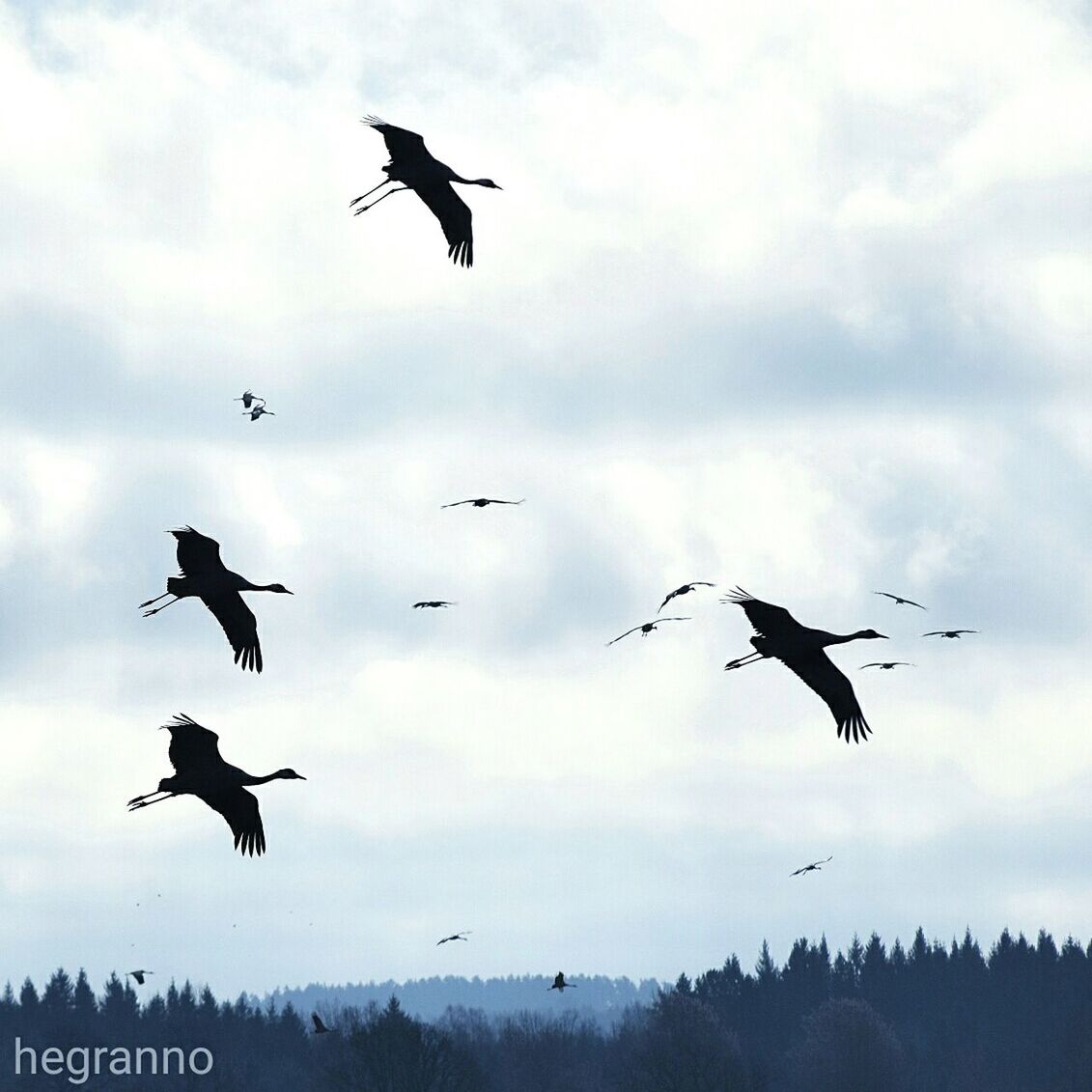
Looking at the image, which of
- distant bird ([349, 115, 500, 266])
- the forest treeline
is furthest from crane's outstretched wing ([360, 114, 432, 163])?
the forest treeline

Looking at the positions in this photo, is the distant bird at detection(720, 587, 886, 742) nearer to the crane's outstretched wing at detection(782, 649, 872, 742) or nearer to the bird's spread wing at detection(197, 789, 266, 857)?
the crane's outstretched wing at detection(782, 649, 872, 742)

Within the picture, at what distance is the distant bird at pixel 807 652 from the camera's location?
29297 millimetres

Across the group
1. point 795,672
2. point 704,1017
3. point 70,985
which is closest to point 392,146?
point 795,672

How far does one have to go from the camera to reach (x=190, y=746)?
1146 inches

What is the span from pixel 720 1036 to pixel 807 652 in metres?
91.2

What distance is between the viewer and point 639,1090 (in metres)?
99.3

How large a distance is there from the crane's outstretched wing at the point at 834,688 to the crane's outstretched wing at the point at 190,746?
8.05m

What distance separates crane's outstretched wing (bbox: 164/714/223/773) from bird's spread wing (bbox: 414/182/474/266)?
372 inches

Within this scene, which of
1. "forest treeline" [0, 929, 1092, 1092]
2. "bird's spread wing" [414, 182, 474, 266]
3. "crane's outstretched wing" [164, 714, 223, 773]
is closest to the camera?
"crane's outstretched wing" [164, 714, 223, 773]

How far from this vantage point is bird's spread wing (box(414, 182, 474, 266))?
34.6 m

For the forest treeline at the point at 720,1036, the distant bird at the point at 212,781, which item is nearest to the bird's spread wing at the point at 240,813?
the distant bird at the point at 212,781

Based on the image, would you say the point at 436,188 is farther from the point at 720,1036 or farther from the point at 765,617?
the point at 720,1036

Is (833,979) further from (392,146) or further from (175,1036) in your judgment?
(392,146)

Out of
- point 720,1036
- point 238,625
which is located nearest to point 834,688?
point 238,625
